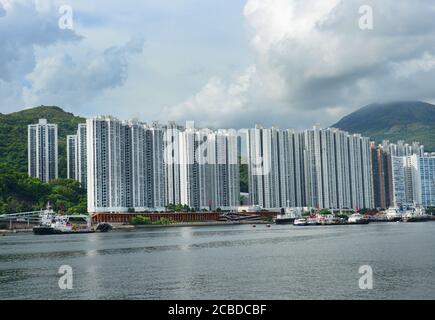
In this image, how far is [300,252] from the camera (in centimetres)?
3666

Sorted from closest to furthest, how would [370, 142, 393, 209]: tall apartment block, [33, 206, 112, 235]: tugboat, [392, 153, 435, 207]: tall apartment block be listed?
1. [33, 206, 112, 235]: tugboat
2. [370, 142, 393, 209]: tall apartment block
3. [392, 153, 435, 207]: tall apartment block

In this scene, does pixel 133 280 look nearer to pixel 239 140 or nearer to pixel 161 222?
pixel 161 222

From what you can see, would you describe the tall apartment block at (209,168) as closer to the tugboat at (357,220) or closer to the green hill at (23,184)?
the green hill at (23,184)

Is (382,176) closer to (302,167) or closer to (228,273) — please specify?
(302,167)

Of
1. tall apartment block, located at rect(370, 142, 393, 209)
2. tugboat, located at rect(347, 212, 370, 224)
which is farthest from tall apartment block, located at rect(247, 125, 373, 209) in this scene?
tugboat, located at rect(347, 212, 370, 224)

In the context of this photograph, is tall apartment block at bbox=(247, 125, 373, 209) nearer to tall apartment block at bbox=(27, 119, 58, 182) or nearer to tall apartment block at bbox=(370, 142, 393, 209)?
tall apartment block at bbox=(370, 142, 393, 209)

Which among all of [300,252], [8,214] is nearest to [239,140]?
[8,214]

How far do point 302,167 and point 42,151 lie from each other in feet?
157

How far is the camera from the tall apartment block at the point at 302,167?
107625 millimetres

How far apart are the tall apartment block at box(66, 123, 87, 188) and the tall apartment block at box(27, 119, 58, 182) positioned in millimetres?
2962

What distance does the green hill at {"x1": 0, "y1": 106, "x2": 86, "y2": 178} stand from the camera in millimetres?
109375

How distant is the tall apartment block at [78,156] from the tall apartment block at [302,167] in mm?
29542

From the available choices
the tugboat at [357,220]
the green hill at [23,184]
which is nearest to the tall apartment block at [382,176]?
the tugboat at [357,220]
